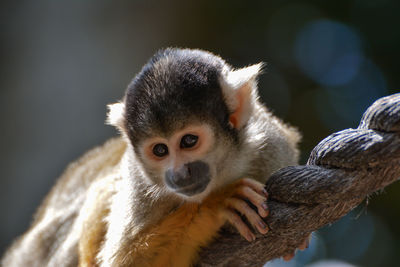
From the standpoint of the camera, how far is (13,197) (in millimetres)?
7000

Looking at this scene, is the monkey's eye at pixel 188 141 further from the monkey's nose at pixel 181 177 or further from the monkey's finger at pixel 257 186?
the monkey's finger at pixel 257 186

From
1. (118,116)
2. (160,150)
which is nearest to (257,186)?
(160,150)

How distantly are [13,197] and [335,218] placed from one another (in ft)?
19.7

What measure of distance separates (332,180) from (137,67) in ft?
18.1

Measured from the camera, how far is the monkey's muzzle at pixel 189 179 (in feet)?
7.91

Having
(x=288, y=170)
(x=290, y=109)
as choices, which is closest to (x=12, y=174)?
(x=290, y=109)

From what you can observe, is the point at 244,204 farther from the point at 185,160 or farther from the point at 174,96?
the point at 174,96

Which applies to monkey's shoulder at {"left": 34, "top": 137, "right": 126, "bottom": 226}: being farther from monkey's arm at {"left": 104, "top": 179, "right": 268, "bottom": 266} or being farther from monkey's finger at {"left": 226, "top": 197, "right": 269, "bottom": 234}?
monkey's finger at {"left": 226, "top": 197, "right": 269, "bottom": 234}

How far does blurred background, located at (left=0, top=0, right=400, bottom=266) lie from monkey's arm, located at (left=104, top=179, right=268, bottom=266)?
436cm

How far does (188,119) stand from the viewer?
Result: 248 centimetres

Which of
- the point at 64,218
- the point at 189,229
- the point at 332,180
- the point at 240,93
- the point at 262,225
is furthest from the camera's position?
the point at 64,218

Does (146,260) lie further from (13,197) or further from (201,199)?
(13,197)

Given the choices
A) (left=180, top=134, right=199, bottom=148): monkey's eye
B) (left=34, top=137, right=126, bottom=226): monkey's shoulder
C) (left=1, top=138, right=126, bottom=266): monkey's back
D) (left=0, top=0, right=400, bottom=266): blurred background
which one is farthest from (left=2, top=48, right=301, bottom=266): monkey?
(left=0, top=0, right=400, bottom=266): blurred background

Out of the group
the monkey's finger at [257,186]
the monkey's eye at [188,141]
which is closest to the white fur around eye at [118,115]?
the monkey's eye at [188,141]
